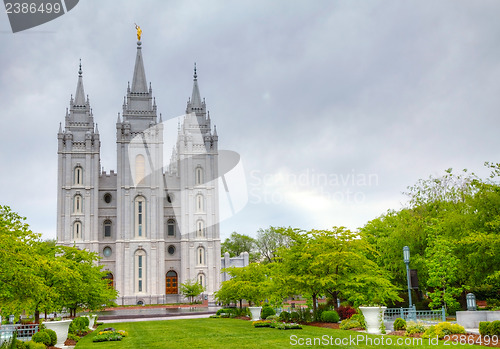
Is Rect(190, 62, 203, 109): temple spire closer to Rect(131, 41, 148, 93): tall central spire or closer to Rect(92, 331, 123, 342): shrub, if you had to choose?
Rect(131, 41, 148, 93): tall central spire

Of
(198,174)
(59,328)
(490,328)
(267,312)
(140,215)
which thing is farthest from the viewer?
(198,174)

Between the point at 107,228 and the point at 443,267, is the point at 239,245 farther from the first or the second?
the point at 443,267

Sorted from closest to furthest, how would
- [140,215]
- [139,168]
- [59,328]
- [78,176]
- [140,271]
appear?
[59,328] < [140,271] < [78,176] < [140,215] < [139,168]

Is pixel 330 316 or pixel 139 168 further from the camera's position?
pixel 139 168

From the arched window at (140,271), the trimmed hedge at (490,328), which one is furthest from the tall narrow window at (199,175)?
the trimmed hedge at (490,328)

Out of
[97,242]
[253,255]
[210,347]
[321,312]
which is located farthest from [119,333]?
[253,255]

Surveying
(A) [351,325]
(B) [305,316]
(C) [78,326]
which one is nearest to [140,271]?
(C) [78,326]

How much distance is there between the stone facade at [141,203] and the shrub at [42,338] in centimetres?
4523

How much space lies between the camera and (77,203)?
65.2 meters

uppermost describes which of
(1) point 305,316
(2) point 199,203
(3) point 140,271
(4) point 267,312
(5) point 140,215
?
(2) point 199,203

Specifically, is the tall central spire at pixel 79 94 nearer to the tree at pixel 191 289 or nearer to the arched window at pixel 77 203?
the arched window at pixel 77 203

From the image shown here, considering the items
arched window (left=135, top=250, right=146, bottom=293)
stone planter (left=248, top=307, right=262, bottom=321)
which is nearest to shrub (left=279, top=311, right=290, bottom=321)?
stone planter (left=248, top=307, right=262, bottom=321)

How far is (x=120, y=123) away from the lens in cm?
6750

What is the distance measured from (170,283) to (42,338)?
49.1m
